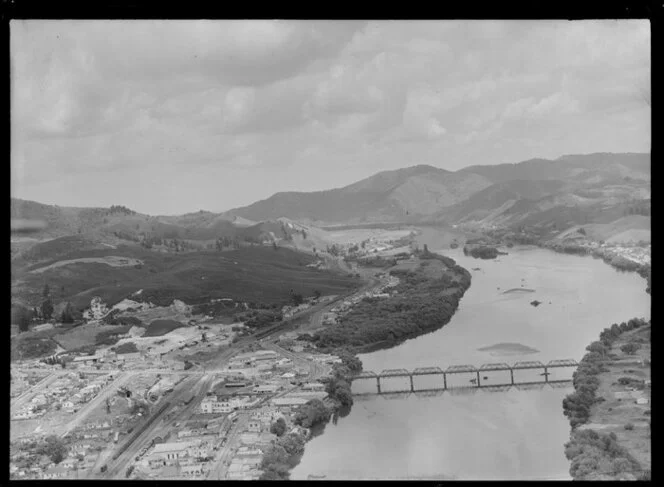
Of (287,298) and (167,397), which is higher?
(287,298)

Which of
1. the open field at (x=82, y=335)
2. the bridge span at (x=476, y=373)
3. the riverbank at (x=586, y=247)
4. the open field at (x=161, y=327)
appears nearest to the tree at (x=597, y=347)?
the bridge span at (x=476, y=373)


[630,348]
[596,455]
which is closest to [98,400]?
[596,455]

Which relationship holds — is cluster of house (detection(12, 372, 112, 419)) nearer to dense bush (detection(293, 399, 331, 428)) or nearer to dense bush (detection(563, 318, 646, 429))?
dense bush (detection(293, 399, 331, 428))

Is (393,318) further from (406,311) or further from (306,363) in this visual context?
(306,363)

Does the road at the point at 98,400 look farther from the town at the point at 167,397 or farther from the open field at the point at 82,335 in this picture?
the open field at the point at 82,335

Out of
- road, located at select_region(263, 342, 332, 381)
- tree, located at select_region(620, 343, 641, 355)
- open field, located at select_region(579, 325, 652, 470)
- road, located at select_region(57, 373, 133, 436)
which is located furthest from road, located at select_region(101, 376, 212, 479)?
tree, located at select_region(620, 343, 641, 355)

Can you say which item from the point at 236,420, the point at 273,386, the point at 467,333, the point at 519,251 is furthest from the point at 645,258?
the point at 236,420
